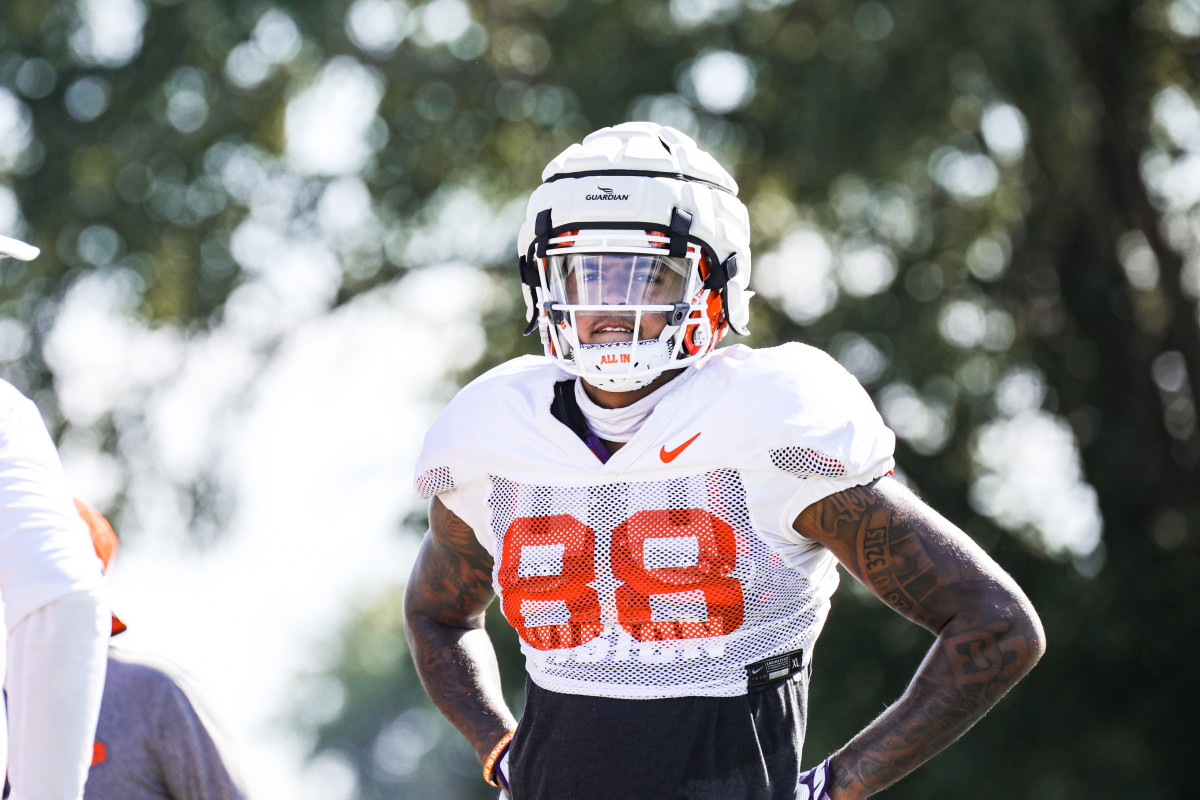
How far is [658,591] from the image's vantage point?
2.67 meters

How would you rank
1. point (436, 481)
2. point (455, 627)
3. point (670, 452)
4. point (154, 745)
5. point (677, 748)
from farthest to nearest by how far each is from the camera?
point (455, 627) → point (154, 745) → point (436, 481) → point (670, 452) → point (677, 748)

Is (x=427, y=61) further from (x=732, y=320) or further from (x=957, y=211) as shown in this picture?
(x=732, y=320)

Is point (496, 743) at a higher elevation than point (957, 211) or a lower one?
lower

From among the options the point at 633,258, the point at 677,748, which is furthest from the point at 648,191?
the point at 677,748

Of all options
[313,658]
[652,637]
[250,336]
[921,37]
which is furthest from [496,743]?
[313,658]

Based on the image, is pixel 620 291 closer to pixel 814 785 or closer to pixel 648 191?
pixel 648 191

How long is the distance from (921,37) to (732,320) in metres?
5.98

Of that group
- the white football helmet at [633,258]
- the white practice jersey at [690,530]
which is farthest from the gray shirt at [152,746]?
the white football helmet at [633,258]

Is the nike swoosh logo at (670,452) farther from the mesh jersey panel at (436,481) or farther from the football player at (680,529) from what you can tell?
the mesh jersey panel at (436,481)

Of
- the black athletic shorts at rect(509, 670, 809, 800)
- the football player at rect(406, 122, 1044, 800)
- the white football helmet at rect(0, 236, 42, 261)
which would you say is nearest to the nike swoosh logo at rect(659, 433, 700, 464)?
the football player at rect(406, 122, 1044, 800)

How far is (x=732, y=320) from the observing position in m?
3.01

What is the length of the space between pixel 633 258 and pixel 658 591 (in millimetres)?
660

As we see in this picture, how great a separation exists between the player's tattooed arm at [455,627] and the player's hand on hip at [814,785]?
2.29 ft

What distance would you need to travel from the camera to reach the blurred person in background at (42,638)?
7.69 ft
